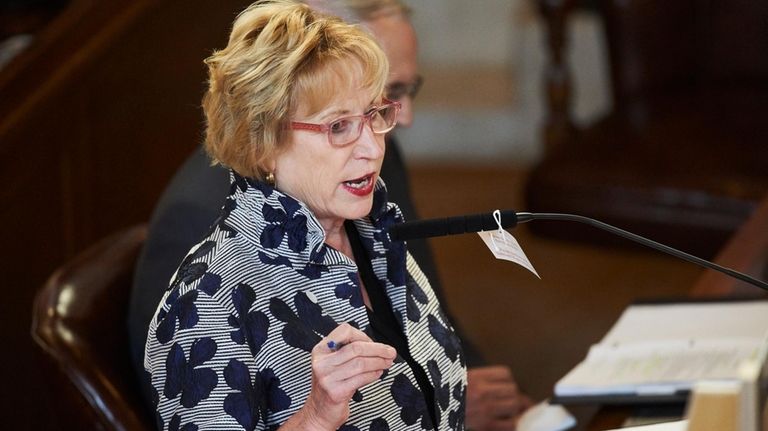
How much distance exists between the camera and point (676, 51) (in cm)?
383

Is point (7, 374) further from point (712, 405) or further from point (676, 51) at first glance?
point (676, 51)

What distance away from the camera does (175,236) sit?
169cm

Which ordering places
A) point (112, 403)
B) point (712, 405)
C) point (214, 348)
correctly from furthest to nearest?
point (112, 403), point (214, 348), point (712, 405)

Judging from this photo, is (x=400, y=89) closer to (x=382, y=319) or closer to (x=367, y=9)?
(x=367, y=9)

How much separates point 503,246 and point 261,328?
0.86 ft

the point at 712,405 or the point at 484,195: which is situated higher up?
the point at 712,405

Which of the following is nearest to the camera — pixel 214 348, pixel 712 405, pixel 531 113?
pixel 712 405

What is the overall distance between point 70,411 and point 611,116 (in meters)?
2.53

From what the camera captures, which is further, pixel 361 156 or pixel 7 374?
pixel 7 374

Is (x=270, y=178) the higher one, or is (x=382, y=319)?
(x=270, y=178)

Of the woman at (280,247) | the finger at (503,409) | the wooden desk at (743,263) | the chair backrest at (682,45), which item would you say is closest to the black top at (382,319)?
the woman at (280,247)

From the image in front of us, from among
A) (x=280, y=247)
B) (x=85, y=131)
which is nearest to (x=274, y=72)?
(x=280, y=247)

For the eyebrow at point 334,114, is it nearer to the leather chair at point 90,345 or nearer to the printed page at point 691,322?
the leather chair at point 90,345

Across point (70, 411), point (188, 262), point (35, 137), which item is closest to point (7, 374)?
point (35, 137)
